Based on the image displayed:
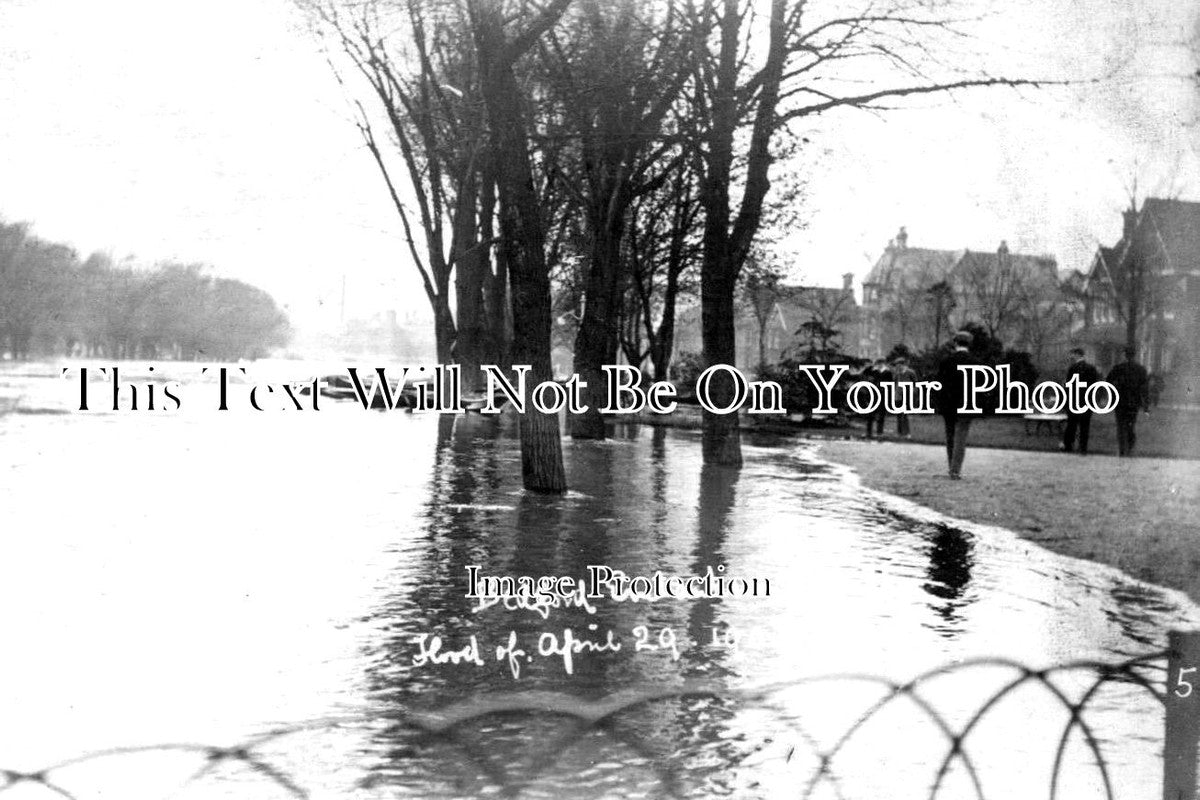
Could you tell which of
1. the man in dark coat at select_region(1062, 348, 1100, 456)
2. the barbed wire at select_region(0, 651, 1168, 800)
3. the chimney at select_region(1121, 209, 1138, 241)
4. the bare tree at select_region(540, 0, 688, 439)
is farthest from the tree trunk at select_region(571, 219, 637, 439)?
the chimney at select_region(1121, 209, 1138, 241)

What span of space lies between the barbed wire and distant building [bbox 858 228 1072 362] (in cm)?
149

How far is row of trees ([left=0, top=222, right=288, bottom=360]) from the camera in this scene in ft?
14.0

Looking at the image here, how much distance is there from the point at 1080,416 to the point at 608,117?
2.70 meters

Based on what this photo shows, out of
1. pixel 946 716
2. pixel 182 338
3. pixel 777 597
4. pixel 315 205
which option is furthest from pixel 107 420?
pixel 946 716

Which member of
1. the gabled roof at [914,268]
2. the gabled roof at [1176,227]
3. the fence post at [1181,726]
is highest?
the gabled roof at [1176,227]

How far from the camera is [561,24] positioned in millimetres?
5543

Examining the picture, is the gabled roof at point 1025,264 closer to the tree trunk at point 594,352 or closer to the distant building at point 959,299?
the distant building at point 959,299

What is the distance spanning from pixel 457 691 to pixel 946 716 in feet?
5.73

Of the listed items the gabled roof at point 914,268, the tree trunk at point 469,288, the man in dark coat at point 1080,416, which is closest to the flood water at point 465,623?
the tree trunk at point 469,288

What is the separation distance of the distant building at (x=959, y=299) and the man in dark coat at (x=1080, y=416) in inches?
4.3

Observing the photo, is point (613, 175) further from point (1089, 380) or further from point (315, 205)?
point (1089, 380)

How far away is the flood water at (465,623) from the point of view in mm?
3373

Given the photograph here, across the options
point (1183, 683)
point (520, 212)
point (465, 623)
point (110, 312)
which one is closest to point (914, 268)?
point (1183, 683)
